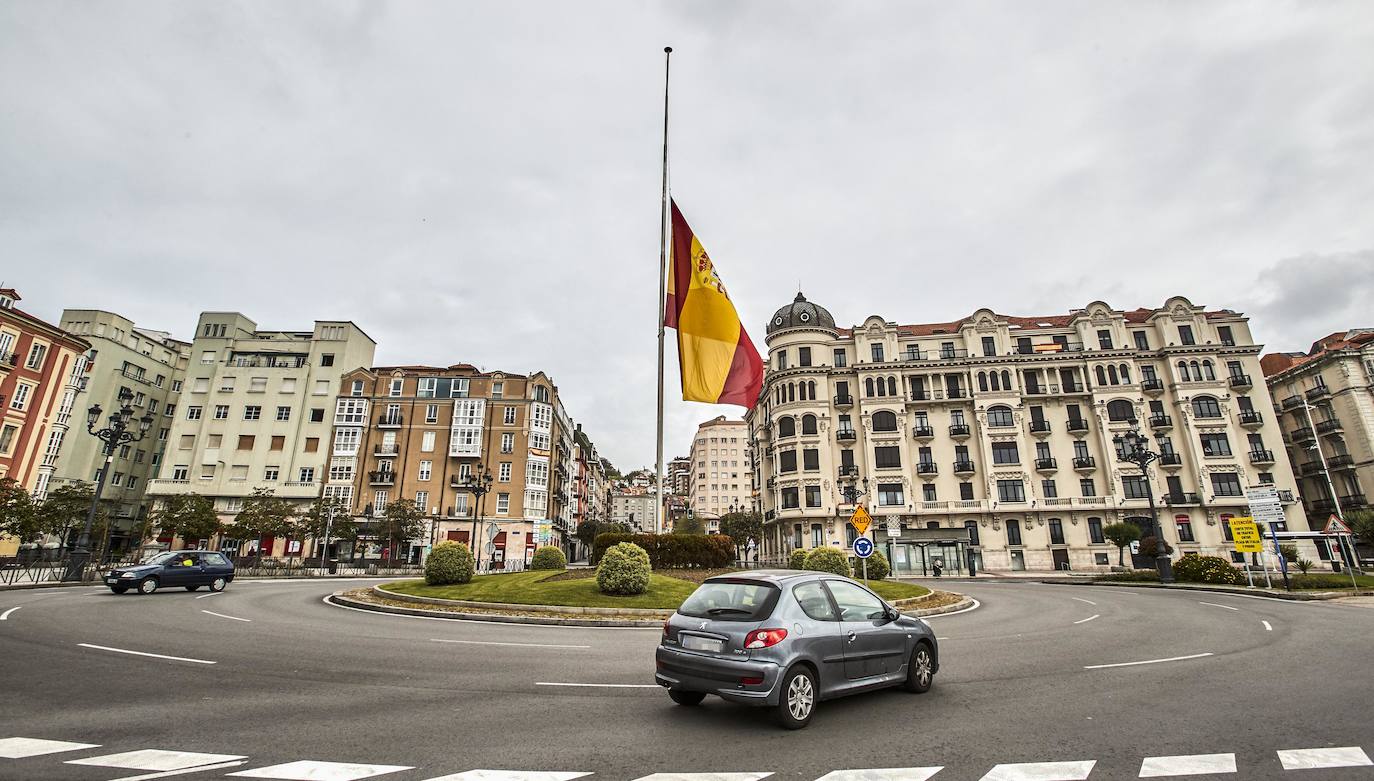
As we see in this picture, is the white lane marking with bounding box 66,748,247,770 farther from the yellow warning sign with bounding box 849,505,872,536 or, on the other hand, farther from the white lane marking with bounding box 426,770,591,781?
the yellow warning sign with bounding box 849,505,872,536

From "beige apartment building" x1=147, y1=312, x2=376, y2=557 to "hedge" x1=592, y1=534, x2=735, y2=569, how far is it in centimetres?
4867

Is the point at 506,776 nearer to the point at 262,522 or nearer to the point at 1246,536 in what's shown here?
the point at 1246,536

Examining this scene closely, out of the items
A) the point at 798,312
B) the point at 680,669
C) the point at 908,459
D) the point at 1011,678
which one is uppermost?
the point at 798,312

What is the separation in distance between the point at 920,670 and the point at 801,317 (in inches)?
2159

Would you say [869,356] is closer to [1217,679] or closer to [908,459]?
[908,459]

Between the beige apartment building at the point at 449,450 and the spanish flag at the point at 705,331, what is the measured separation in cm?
4876

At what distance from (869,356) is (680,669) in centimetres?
5461

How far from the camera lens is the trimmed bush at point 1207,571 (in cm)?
2694

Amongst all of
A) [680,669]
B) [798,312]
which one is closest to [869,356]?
[798,312]

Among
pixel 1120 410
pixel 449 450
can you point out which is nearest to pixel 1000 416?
pixel 1120 410

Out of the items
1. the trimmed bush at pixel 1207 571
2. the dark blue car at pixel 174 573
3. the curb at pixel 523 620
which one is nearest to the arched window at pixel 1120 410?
the trimmed bush at pixel 1207 571

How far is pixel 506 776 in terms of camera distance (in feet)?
14.4

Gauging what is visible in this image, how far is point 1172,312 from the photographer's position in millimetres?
55312

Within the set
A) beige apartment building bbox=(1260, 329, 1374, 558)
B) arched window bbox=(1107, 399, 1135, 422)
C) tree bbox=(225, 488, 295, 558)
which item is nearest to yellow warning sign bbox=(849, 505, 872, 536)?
arched window bbox=(1107, 399, 1135, 422)
